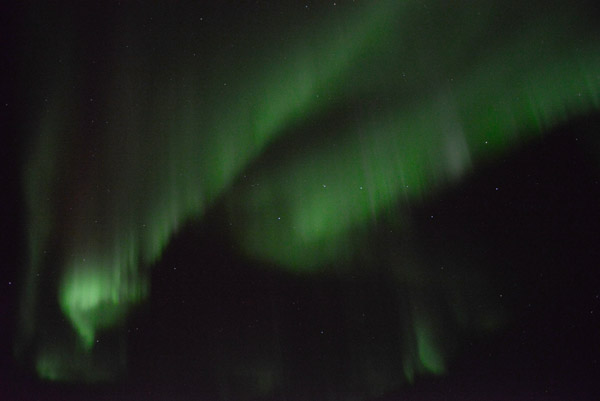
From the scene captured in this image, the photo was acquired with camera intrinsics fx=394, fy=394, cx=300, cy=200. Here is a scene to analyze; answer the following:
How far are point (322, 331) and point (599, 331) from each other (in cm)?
144

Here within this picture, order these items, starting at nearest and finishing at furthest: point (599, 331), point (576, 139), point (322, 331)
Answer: point (576, 139)
point (599, 331)
point (322, 331)

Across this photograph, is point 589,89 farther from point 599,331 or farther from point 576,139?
point 599,331

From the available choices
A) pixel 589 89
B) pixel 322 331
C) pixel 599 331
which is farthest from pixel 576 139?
pixel 322 331

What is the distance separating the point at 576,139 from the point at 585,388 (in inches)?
53.7

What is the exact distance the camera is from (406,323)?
2084 mm

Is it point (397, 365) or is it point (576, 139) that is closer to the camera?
point (576, 139)

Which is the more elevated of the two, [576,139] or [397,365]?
[576,139]

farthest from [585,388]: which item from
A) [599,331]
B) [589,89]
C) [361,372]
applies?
[589,89]

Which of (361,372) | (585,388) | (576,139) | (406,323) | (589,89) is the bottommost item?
(585,388)

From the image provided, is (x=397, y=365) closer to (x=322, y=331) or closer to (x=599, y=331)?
(x=322, y=331)

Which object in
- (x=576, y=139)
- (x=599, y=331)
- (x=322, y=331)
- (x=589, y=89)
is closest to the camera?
(x=589, y=89)

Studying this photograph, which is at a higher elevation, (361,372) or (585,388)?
(361,372)

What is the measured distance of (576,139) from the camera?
1909 millimetres

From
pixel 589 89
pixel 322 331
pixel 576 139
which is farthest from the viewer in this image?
pixel 322 331
